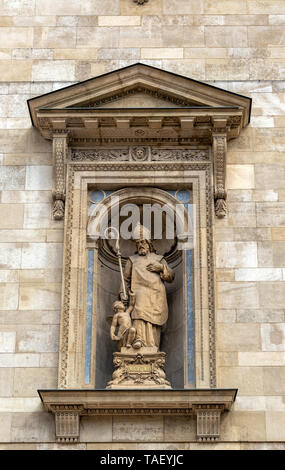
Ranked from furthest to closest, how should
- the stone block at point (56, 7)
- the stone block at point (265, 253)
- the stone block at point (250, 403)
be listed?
1. the stone block at point (56, 7)
2. the stone block at point (265, 253)
3. the stone block at point (250, 403)

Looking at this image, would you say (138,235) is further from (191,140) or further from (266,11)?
(266,11)

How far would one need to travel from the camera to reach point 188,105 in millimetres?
17469

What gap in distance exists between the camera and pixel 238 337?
16.2m

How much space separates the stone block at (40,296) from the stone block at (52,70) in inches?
135

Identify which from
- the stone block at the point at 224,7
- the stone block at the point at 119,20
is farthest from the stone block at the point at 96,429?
the stone block at the point at 224,7

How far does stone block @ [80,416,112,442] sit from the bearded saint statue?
117 cm

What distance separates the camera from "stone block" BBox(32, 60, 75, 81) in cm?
1814

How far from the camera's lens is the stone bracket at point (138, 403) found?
15477 mm

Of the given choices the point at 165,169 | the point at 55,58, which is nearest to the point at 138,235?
the point at 165,169

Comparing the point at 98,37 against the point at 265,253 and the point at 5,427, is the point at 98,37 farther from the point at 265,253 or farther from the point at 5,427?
the point at 5,427

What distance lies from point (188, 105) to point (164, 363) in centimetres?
383

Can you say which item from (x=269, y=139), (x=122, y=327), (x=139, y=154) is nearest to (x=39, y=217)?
(x=139, y=154)

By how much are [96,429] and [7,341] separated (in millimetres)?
1764

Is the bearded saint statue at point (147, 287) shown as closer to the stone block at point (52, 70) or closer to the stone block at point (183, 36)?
the stone block at point (52, 70)
